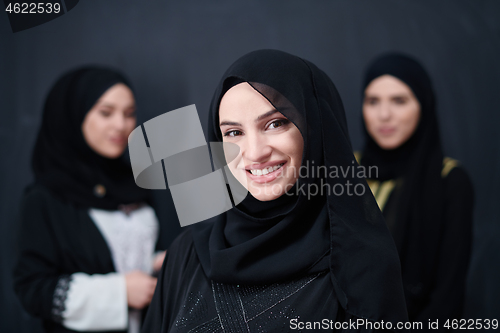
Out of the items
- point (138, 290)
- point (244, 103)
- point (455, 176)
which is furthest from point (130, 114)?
point (455, 176)

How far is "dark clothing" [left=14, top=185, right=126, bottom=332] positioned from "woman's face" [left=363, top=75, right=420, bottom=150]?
1.34 metres

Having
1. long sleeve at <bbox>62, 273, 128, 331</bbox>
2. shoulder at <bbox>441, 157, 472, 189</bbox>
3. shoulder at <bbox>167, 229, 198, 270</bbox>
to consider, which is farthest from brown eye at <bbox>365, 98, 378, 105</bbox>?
long sleeve at <bbox>62, 273, 128, 331</bbox>

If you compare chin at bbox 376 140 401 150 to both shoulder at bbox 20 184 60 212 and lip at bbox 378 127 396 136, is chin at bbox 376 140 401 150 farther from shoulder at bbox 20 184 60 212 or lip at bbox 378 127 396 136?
shoulder at bbox 20 184 60 212

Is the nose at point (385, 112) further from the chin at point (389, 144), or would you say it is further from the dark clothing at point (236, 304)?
the dark clothing at point (236, 304)

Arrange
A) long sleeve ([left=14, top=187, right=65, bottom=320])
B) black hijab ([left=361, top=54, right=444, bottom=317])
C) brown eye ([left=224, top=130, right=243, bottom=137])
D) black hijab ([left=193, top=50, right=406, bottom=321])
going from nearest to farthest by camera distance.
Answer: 1. black hijab ([left=193, top=50, right=406, bottom=321])
2. brown eye ([left=224, top=130, right=243, bottom=137])
3. long sleeve ([left=14, top=187, right=65, bottom=320])
4. black hijab ([left=361, top=54, right=444, bottom=317])

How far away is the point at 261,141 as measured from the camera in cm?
101

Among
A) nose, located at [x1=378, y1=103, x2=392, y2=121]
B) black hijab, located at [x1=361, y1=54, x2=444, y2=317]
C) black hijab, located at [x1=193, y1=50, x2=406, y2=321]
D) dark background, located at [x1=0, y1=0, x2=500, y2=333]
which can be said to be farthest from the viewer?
dark background, located at [x1=0, y1=0, x2=500, y2=333]

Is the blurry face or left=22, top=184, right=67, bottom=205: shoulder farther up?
the blurry face

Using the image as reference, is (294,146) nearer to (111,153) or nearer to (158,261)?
(158,261)

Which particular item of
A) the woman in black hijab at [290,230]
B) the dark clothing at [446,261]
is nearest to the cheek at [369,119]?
the dark clothing at [446,261]

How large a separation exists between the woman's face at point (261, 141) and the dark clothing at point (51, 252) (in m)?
0.95

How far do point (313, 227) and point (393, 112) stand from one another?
115 cm

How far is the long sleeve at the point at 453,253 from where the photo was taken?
169 cm

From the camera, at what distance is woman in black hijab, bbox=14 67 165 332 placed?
62.3 inches
